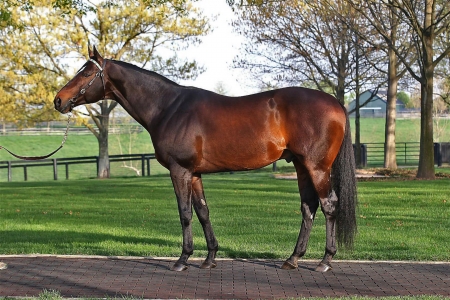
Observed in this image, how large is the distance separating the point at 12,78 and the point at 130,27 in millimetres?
5519

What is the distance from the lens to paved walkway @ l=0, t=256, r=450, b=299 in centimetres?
635

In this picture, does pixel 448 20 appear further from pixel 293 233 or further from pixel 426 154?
pixel 293 233

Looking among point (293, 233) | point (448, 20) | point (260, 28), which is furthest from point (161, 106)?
point (260, 28)

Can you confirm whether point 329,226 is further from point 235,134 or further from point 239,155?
point 235,134

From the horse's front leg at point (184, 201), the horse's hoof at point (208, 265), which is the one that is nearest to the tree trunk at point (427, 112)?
the horse's hoof at point (208, 265)

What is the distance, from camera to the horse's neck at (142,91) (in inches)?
302

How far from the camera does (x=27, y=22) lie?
87.9 feet

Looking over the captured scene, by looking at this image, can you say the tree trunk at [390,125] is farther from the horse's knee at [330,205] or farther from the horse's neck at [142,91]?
the horse's neck at [142,91]

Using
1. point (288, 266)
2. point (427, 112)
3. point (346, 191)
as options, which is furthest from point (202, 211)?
point (427, 112)

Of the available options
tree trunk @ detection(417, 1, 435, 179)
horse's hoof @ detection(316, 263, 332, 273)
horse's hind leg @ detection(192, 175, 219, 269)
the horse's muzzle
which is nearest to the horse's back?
horse's hind leg @ detection(192, 175, 219, 269)

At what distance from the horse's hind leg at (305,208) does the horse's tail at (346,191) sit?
31 cm

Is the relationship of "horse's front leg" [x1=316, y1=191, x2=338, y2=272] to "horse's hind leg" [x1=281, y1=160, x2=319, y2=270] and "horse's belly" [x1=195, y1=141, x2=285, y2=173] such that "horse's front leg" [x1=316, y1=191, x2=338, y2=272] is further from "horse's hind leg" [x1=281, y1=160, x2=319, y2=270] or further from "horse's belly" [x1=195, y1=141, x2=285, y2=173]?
"horse's belly" [x1=195, y1=141, x2=285, y2=173]

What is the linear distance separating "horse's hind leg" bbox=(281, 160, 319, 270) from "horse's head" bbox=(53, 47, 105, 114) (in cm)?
254

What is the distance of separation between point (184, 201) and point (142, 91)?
4.66ft
